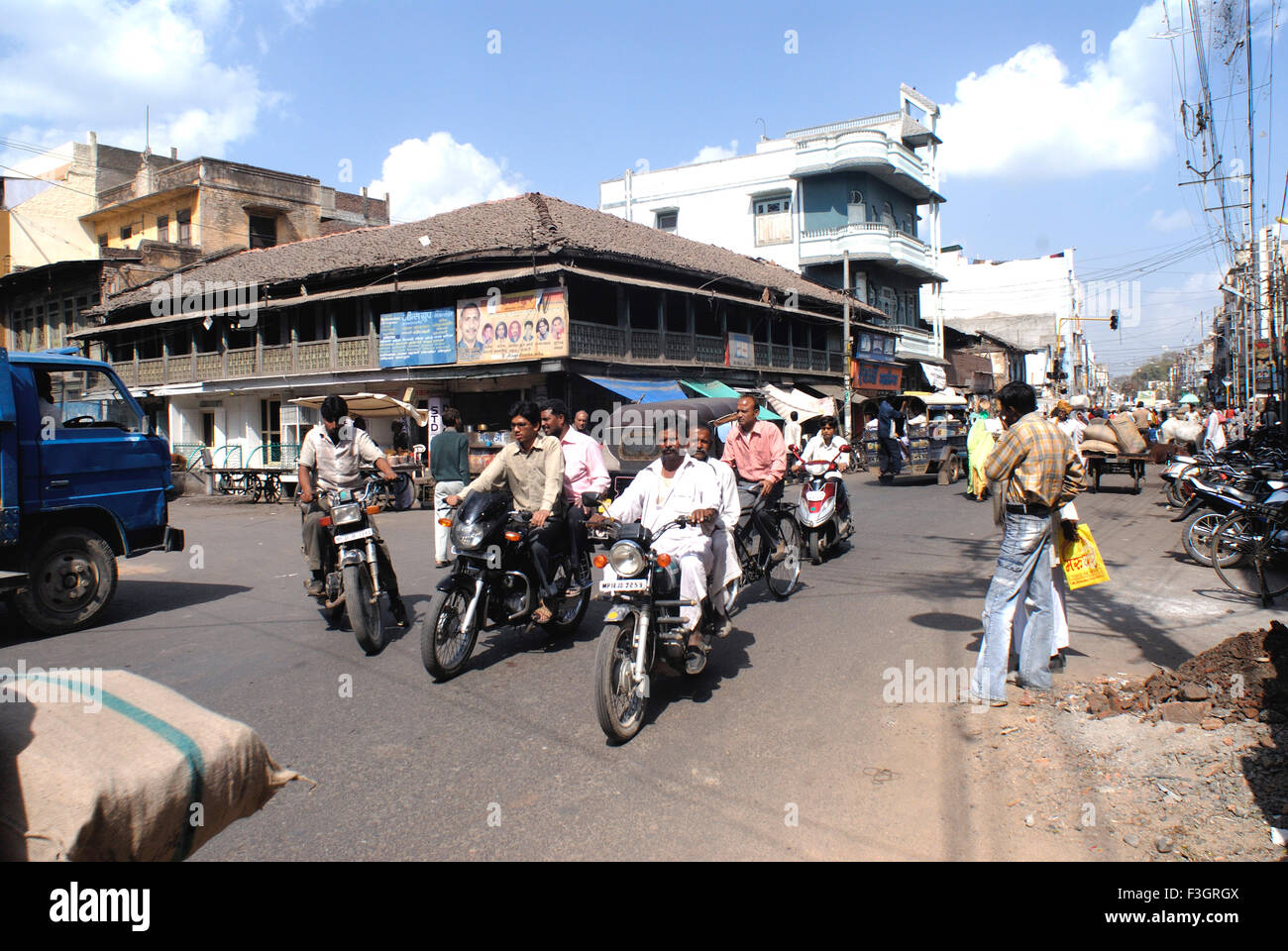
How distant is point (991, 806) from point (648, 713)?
6.17 feet

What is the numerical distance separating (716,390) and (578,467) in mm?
18595

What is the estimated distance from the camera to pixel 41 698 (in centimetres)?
183

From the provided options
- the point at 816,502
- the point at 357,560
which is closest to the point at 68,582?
the point at 357,560

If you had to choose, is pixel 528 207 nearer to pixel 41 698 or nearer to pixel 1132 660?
pixel 1132 660

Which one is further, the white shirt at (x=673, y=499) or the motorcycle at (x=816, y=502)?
the motorcycle at (x=816, y=502)

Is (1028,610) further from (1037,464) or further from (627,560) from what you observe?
(627,560)

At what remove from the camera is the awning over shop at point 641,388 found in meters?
21.4

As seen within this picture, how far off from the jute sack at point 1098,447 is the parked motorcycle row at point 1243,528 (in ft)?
19.0

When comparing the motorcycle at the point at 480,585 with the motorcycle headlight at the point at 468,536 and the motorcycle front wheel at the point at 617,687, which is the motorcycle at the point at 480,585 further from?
the motorcycle front wheel at the point at 617,687

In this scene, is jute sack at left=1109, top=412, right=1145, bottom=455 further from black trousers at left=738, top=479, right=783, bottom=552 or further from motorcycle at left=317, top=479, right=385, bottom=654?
motorcycle at left=317, top=479, right=385, bottom=654

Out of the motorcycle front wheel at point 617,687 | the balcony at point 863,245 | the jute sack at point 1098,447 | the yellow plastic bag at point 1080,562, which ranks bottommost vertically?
the motorcycle front wheel at point 617,687

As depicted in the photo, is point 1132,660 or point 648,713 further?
point 1132,660

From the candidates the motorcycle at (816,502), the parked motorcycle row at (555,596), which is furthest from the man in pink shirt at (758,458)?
the motorcycle at (816,502)

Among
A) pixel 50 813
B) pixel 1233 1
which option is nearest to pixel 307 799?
pixel 50 813
